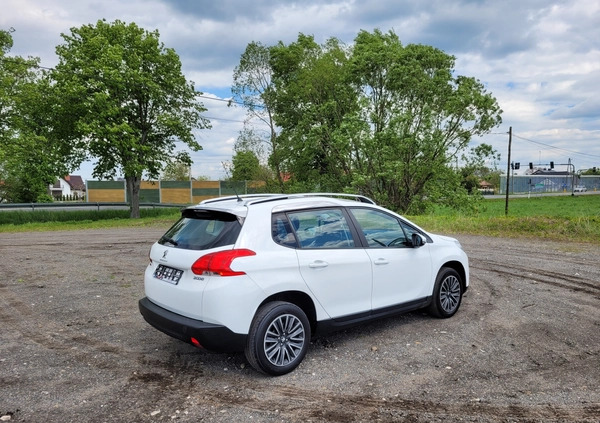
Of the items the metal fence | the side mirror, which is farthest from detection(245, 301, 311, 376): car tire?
the metal fence

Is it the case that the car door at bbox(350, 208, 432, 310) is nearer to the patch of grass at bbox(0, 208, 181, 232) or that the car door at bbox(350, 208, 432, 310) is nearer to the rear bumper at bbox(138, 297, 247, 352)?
the rear bumper at bbox(138, 297, 247, 352)

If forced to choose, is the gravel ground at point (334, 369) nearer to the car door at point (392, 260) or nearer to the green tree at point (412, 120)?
the car door at point (392, 260)

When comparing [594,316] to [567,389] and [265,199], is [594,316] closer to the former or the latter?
[567,389]

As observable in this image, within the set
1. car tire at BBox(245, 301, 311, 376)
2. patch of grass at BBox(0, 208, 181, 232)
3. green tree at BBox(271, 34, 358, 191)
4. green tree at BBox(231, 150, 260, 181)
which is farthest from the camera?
green tree at BBox(231, 150, 260, 181)

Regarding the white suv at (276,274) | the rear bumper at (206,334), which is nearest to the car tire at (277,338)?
the white suv at (276,274)

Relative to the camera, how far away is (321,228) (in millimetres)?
4324

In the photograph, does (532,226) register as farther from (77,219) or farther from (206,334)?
(77,219)

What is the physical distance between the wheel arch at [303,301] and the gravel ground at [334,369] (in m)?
0.46

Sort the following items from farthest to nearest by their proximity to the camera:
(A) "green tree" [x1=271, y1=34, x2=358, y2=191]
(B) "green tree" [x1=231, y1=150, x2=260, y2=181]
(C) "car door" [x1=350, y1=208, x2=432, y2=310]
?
(B) "green tree" [x1=231, y1=150, x2=260, y2=181] → (A) "green tree" [x1=271, y1=34, x2=358, y2=191] → (C) "car door" [x1=350, y1=208, x2=432, y2=310]

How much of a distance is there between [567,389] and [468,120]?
2273cm

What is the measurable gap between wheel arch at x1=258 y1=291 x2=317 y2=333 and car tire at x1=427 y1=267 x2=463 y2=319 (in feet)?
6.46

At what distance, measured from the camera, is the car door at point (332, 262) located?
13.2 ft

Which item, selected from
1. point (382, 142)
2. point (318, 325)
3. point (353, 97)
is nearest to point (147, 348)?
point (318, 325)

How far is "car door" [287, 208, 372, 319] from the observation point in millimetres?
4031
